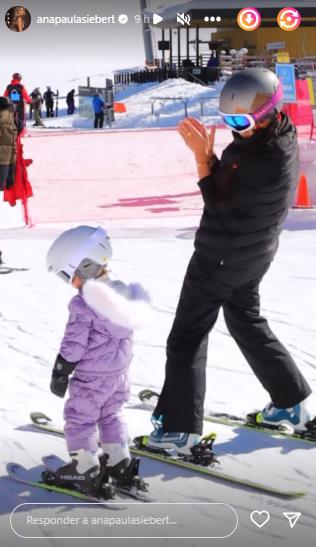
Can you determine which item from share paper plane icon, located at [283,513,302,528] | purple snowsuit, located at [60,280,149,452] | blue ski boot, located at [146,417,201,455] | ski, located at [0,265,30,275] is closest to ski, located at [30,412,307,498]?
blue ski boot, located at [146,417,201,455]

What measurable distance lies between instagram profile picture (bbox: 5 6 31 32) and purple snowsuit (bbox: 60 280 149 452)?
69.2 inches

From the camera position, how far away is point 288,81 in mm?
10766

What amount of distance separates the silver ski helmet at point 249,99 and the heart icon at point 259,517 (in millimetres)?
1549

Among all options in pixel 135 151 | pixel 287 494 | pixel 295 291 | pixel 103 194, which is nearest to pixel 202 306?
pixel 287 494

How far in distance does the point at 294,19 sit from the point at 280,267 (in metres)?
2.22

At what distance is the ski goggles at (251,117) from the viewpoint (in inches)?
143

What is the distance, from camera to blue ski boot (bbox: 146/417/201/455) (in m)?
3.95

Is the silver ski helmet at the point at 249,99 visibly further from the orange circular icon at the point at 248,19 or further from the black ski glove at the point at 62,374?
the orange circular icon at the point at 248,19

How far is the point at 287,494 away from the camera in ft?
11.7

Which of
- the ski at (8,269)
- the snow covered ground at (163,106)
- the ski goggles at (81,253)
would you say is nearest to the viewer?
the ski goggles at (81,253)

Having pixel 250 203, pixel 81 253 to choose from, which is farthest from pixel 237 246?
pixel 81 253

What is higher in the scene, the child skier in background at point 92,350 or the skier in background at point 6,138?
the skier in background at point 6,138

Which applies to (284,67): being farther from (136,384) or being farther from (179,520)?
(179,520)

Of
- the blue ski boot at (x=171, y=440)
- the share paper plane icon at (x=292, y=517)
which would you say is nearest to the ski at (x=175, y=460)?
the blue ski boot at (x=171, y=440)
